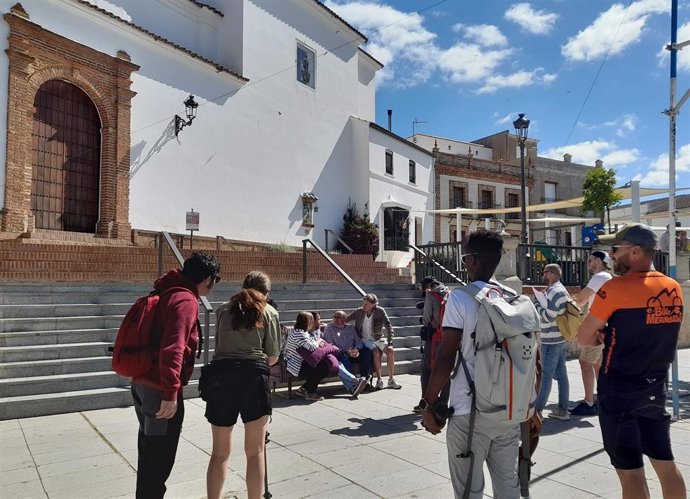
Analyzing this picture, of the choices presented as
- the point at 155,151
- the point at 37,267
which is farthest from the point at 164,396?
the point at 155,151

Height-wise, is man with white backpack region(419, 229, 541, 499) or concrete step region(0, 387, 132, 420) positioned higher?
man with white backpack region(419, 229, 541, 499)

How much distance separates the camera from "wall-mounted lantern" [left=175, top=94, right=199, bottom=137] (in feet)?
48.6

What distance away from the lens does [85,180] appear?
13.2m

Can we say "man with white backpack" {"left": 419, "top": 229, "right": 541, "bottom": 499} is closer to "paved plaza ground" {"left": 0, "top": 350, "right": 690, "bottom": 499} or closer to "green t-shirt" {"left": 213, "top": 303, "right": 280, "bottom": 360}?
"green t-shirt" {"left": 213, "top": 303, "right": 280, "bottom": 360}

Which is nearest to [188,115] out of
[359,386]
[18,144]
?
[18,144]

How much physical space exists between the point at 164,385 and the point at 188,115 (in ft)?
43.3

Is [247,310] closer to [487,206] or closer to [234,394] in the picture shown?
[234,394]

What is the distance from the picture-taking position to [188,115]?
1496cm

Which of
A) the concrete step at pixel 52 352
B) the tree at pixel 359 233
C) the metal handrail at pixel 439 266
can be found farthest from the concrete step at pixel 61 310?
the tree at pixel 359 233

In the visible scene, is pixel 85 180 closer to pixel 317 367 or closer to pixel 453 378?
pixel 317 367

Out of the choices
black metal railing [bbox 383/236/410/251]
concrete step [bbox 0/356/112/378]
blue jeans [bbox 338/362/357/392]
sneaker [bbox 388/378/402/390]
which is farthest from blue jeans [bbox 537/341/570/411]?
black metal railing [bbox 383/236/410/251]

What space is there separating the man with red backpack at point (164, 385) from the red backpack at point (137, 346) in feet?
0.06

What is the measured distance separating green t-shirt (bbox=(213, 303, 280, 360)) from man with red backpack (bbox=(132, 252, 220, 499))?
0.33 m

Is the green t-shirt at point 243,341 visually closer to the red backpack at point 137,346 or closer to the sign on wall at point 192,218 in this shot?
the red backpack at point 137,346
